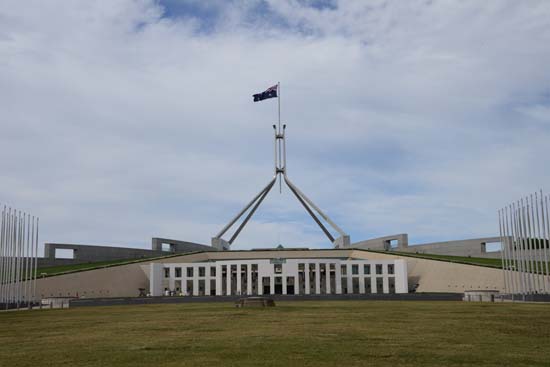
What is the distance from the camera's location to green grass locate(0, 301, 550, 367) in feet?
31.0

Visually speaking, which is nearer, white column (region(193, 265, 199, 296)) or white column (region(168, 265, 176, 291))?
white column (region(193, 265, 199, 296))

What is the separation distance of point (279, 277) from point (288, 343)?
44.4 meters

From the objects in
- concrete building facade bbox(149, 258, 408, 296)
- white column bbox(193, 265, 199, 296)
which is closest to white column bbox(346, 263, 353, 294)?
concrete building facade bbox(149, 258, 408, 296)

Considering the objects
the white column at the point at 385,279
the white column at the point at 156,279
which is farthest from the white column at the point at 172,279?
the white column at the point at 385,279

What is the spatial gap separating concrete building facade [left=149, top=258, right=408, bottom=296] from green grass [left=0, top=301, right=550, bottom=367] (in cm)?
3733

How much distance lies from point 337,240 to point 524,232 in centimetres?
3563

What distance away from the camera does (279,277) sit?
182ft

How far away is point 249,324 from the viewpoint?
16.2 metres

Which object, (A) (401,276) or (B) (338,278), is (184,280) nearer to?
(B) (338,278)

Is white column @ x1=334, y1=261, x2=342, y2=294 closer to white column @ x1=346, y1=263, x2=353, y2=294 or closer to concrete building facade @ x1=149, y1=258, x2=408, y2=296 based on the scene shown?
concrete building facade @ x1=149, y1=258, x2=408, y2=296

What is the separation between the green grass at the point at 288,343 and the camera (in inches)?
372

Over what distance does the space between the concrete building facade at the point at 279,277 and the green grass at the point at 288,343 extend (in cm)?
3733

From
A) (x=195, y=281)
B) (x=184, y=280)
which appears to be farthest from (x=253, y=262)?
(x=184, y=280)

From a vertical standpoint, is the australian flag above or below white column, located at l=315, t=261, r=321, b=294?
above
